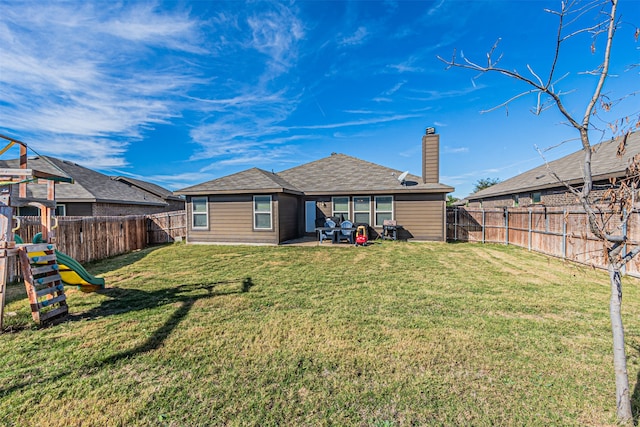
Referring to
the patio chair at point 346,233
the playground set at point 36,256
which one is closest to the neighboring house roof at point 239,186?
the patio chair at point 346,233

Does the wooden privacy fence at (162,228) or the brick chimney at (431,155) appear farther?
the wooden privacy fence at (162,228)

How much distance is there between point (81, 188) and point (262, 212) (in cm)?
946

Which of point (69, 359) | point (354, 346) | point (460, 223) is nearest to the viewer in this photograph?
point (69, 359)

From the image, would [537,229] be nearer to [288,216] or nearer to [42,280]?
[288,216]

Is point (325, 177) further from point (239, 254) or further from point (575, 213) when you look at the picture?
point (575, 213)

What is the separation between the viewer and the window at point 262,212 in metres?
11.7

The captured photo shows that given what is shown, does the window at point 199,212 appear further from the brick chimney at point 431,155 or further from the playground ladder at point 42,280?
the brick chimney at point 431,155

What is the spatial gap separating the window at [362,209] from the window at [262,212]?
162 inches

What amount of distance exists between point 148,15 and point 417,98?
11.5 metres

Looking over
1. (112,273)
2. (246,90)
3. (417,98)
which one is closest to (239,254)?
(112,273)

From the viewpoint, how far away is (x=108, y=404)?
2.18 metres

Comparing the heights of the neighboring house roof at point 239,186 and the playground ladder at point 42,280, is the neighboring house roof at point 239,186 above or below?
above

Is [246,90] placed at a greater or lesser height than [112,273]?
greater

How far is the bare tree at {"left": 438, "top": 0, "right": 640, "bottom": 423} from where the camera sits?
5.89 feet
